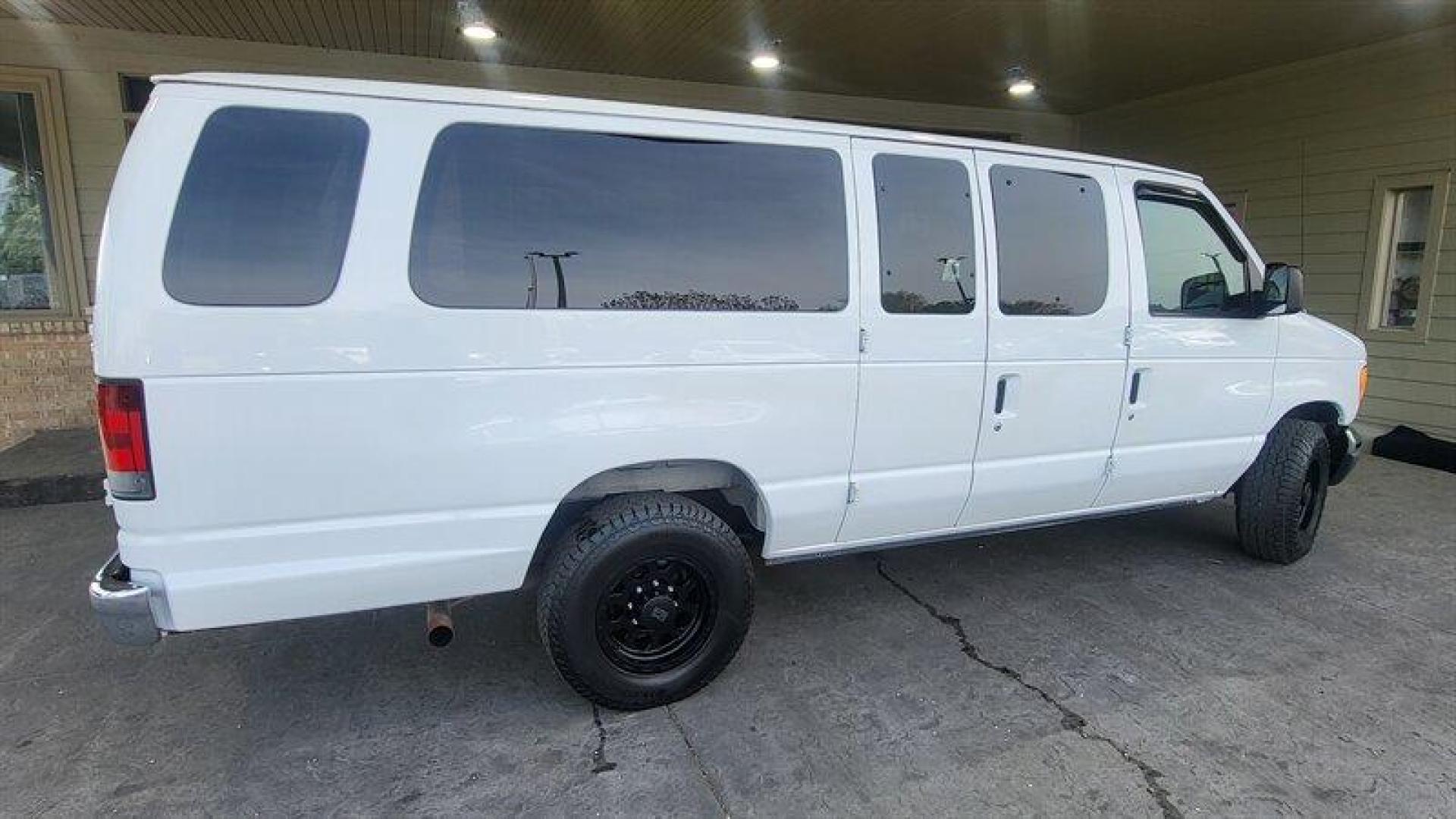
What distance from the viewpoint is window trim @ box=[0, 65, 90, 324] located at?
6547mm

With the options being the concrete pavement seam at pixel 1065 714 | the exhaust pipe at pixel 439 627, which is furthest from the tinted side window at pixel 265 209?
the concrete pavement seam at pixel 1065 714

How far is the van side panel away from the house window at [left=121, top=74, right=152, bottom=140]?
6249 millimetres

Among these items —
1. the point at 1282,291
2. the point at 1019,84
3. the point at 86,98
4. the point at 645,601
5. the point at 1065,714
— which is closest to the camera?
the point at 645,601

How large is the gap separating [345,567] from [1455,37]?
31.7 feet

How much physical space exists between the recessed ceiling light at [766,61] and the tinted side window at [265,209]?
613 cm

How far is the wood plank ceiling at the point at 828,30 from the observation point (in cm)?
628

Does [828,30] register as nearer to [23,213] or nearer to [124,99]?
[124,99]

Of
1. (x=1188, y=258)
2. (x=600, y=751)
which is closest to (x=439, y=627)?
(x=600, y=751)

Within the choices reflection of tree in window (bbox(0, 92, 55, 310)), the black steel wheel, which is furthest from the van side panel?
reflection of tree in window (bbox(0, 92, 55, 310))

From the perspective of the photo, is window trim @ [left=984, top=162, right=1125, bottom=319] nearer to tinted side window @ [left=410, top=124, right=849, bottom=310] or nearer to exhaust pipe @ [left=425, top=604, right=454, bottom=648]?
tinted side window @ [left=410, top=124, right=849, bottom=310]

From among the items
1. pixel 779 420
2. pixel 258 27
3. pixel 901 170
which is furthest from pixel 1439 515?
pixel 258 27

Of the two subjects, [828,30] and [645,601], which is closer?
[645,601]

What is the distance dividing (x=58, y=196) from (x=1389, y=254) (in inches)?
493

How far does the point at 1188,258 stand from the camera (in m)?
3.86
